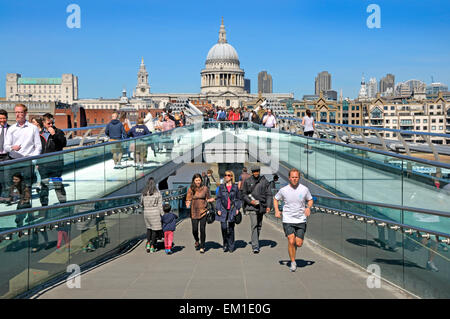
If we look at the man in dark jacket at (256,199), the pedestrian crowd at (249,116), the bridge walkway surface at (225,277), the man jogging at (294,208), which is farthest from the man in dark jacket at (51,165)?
the pedestrian crowd at (249,116)

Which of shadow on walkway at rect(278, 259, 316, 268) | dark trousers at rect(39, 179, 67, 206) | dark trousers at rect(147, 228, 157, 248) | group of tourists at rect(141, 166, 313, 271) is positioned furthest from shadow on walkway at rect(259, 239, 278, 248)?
dark trousers at rect(39, 179, 67, 206)

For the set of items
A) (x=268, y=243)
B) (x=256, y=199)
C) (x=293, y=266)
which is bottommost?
(x=268, y=243)

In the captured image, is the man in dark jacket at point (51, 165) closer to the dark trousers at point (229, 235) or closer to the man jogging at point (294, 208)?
the dark trousers at point (229, 235)

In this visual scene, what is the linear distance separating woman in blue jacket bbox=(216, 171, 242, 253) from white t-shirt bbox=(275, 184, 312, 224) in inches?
72.4


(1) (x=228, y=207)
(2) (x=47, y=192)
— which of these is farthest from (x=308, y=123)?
(2) (x=47, y=192)

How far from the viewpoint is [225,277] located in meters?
7.51

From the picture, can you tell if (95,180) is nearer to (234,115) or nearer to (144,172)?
(144,172)

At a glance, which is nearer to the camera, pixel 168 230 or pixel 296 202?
pixel 296 202

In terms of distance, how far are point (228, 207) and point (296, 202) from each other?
6.55ft

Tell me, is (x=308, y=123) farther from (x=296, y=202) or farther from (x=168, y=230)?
(x=296, y=202)

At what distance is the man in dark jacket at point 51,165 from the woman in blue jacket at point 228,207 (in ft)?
8.35

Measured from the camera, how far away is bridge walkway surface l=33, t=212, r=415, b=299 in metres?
6.59

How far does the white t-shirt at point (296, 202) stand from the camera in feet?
26.1
